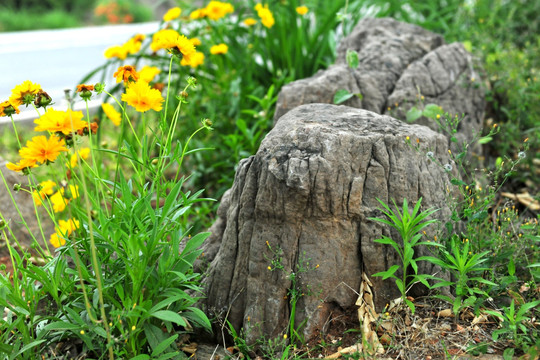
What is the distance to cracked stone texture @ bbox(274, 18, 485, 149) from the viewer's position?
336 cm

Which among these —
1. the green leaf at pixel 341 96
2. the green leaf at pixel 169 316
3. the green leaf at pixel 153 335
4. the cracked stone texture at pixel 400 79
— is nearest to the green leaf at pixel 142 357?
the green leaf at pixel 153 335

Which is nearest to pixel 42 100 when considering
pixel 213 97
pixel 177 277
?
pixel 177 277

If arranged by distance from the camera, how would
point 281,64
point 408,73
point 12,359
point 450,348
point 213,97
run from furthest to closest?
point 281,64, point 213,97, point 408,73, point 450,348, point 12,359

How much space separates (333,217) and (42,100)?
1.26m

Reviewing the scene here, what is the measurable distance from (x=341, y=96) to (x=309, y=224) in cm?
121

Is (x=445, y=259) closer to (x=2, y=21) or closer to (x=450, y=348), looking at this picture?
(x=450, y=348)

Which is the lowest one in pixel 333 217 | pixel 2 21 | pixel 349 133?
pixel 2 21

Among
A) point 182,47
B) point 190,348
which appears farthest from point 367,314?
point 182,47

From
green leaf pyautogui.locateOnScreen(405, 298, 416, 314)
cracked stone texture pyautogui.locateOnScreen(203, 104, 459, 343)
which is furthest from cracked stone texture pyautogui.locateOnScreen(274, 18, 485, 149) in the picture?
green leaf pyautogui.locateOnScreen(405, 298, 416, 314)

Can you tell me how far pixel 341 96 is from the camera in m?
3.29

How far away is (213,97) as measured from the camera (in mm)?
4219

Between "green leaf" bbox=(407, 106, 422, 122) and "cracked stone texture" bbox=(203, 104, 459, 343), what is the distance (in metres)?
A: 0.79

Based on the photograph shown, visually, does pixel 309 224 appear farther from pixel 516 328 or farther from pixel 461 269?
pixel 516 328

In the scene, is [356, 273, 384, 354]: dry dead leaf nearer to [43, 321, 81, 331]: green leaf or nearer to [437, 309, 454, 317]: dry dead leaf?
[437, 309, 454, 317]: dry dead leaf
